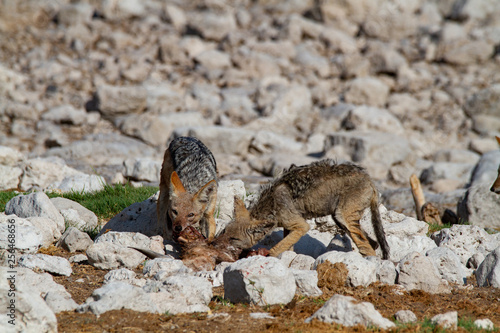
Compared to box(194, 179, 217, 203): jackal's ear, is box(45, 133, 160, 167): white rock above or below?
below

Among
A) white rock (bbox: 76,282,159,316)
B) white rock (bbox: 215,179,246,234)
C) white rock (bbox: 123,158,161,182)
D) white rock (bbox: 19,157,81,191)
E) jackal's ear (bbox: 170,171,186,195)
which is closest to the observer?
white rock (bbox: 76,282,159,316)

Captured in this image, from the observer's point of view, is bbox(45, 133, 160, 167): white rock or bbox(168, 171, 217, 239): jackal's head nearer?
bbox(168, 171, 217, 239): jackal's head

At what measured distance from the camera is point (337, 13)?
988 inches

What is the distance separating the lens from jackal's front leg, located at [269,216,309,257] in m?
7.11

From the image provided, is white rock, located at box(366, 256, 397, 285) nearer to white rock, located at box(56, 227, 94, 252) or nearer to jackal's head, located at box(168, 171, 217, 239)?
jackal's head, located at box(168, 171, 217, 239)

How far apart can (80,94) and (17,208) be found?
13847mm

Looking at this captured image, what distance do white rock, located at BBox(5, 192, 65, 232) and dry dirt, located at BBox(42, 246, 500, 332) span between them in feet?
4.96

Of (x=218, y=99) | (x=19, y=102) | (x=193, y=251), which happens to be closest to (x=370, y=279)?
(x=193, y=251)

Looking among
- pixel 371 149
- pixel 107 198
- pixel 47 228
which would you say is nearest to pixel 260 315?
pixel 47 228

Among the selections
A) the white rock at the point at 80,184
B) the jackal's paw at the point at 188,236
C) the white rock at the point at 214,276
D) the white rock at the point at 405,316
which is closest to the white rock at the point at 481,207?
the jackal's paw at the point at 188,236

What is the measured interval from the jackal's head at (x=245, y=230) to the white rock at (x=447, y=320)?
2.85 meters

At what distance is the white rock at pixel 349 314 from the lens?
15.4 ft

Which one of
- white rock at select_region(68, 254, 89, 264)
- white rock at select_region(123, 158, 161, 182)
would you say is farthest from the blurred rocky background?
white rock at select_region(68, 254, 89, 264)

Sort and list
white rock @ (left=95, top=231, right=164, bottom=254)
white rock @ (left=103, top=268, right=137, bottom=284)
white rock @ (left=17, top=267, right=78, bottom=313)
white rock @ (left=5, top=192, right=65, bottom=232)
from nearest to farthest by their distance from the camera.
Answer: white rock @ (left=17, top=267, right=78, bottom=313) < white rock @ (left=103, top=268, right=137, bottom=284) < white rock @ (left=95, top=231, right=164, bottom=254) < white rock @ (left=5, top=192, right=65, bottom=232)
